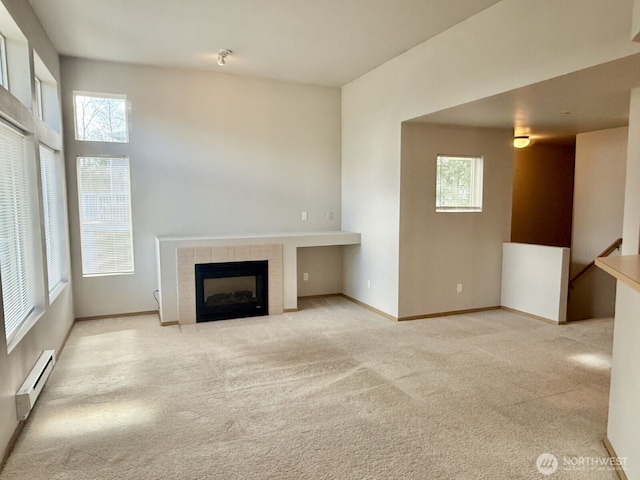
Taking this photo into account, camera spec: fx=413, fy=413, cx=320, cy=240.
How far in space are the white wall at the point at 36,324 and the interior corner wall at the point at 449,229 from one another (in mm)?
3629

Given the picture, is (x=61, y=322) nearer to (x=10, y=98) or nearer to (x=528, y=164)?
(x=10, y=98)

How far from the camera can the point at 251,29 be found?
3.94 meters

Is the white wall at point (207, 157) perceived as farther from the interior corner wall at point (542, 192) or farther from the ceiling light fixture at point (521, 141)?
the interior corner wall at point (542, 192)

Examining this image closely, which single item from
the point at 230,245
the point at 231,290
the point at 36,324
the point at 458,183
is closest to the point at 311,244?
the point at 230,245

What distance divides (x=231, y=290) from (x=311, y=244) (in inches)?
47.3

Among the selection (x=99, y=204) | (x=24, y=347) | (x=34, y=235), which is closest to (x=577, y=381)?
(x=24, y=347)

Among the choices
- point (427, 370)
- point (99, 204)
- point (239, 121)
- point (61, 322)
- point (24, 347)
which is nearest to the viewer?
point (24, 347)

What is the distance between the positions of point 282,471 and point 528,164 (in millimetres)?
7580

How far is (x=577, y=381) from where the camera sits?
11.0 ft

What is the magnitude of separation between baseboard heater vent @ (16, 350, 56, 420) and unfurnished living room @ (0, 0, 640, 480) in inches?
0.8

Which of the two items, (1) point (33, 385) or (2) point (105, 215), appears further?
(2) point (105, 215)

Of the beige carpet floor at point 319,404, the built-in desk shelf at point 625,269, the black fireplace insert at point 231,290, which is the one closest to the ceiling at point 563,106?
the built-in desk shelf at point 625,269

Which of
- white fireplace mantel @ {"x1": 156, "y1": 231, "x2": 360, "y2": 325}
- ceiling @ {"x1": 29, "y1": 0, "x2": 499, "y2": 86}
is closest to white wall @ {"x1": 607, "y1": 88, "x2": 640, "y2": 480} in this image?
ceiling @ {"x1": 29, "y1": 0, "x2": 499, "y2": 86}

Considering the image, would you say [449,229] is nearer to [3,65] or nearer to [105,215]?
[105,215]
